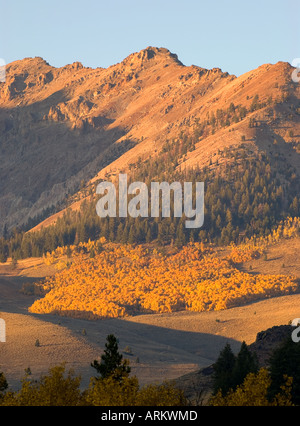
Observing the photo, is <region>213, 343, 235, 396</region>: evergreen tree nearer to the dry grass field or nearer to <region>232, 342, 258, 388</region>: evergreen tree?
<region>232, 342, 258, 388</region>: evergreen tree

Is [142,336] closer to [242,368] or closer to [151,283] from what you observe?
[151,283]

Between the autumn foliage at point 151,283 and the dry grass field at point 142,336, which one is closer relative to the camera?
the dry grass field at point 142,336

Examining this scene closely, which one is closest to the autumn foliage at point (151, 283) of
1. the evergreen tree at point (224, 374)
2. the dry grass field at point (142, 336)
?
the dry grass field at point (142, 336)

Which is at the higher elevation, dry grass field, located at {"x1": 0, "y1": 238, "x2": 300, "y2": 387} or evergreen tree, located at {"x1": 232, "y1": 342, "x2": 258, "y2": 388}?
evergreen tree, located at {"x1": 232, "y1": 342, "x2": 258, "y2": 388}

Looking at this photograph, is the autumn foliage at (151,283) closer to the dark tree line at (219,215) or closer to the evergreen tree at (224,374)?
the dark tree line at (219,215)

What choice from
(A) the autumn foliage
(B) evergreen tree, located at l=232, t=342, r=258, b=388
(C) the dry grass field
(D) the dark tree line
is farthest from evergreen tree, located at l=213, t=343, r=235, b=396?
(D) the dark tree line

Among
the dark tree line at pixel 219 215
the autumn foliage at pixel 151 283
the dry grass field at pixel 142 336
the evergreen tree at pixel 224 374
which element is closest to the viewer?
the evergreen tree at pixel 224 374

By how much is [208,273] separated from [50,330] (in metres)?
55.5

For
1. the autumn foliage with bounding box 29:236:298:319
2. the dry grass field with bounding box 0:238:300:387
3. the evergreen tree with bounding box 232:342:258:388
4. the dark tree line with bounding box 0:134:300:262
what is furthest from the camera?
the dark tree line with bounding box 0:134:300:262

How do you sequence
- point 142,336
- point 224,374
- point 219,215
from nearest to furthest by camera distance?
point 224,374 < point 142,336 < point 219,215

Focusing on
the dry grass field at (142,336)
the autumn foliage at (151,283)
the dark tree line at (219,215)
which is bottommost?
the dry grass field at (142,336)

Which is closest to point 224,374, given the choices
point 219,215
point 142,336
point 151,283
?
point 142,336

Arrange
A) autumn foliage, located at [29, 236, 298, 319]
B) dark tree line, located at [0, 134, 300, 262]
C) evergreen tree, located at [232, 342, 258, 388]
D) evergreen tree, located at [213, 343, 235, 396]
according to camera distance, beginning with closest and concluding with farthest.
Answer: evergreen tree, located at [232, 342, 258, 388] < evergreen tree, located at [213, 343, 235, 396] < autumn foliage, located at [29, 236, 298, 319] < dark tree line, located at [0, 134, 300, 262]

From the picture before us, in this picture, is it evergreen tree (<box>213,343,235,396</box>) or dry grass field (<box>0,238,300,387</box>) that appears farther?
dry grass field (<box>0,238,300,387</box>)
